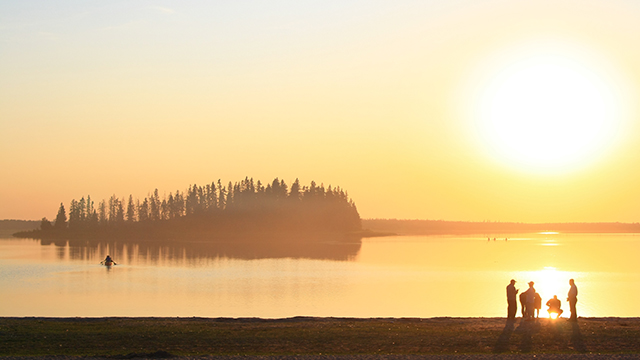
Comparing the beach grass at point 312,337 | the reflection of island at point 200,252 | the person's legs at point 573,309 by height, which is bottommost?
the reflection of island at point 200,252

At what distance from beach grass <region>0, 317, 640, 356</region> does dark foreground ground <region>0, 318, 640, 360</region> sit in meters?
0.03

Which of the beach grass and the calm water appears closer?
the beach grass

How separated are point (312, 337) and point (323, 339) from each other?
0.56 metres

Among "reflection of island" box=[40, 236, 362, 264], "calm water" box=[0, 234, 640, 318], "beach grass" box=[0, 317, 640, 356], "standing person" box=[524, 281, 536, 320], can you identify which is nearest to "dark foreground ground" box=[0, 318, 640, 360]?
"beach grass" box=[0, 317, 640, 356]

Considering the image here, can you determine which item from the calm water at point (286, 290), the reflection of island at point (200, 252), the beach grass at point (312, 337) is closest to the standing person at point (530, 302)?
the beach grass at point (312, 337)

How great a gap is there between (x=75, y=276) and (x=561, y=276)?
51.1 m

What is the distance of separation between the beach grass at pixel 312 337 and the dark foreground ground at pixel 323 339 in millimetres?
33

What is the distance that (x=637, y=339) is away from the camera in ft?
74.9

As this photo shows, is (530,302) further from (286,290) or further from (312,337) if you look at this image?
(286,290)

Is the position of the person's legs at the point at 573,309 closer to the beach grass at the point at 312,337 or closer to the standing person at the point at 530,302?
the beach grass at the point at 312,337

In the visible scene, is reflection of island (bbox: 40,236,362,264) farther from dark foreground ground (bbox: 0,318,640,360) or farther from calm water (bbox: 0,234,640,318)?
dark foreground ground (bbox: 0,318,640,360)

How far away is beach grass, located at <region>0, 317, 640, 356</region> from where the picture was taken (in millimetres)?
21625

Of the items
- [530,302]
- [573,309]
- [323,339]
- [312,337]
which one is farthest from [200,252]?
[323,339]

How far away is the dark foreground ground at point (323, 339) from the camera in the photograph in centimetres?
2066
